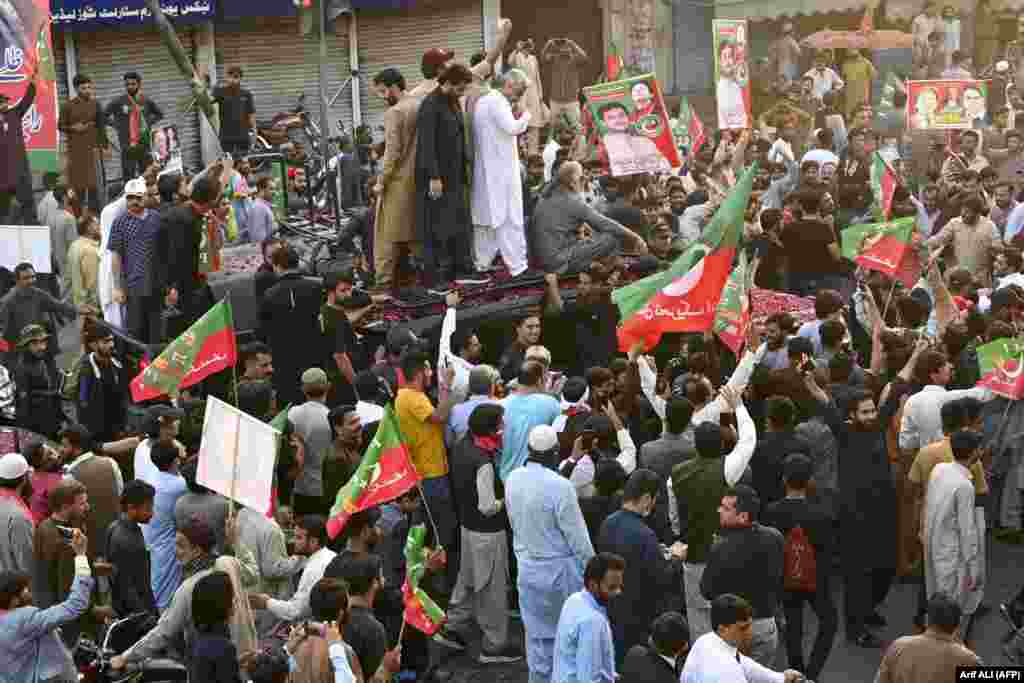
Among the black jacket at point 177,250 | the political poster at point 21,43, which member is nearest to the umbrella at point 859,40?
the political poster at point 21,43

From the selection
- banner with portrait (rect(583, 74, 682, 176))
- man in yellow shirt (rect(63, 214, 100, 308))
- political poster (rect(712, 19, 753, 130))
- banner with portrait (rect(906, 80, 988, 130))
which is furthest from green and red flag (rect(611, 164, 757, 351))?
political poster (rect(712, 19, 753, 130))

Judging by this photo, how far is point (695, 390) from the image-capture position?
1134 cm

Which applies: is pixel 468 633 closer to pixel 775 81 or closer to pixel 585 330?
pixel 585 330

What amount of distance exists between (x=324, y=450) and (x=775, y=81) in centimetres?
1839

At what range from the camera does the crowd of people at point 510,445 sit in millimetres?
9305

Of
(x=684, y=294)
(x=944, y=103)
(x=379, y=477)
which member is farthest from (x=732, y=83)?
(x=379, y=477)

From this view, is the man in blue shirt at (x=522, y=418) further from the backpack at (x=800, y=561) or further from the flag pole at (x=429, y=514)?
the backpack at (x=800, y=561)

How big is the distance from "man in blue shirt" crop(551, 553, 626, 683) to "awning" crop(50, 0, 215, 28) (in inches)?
707

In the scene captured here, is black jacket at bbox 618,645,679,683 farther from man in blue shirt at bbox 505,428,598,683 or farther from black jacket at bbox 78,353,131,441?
black jacket at bbox 78,353,131,441

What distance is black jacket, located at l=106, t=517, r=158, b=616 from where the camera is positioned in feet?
33.8

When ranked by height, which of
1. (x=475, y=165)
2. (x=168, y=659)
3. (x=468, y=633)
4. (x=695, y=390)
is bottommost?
(x=468, y=633)

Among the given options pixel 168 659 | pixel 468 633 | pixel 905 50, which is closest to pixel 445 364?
pixel 468 633

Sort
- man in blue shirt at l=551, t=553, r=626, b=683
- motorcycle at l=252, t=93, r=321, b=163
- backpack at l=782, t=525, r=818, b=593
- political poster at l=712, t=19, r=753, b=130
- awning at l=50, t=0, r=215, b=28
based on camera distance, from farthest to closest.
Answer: awning at l=50, t=0, r=215, b=28 → motorcycle at l=252, t=93, r=321, b=163 → political poster at l=712, t=19, r=753, b=130 → backpack at l=782, t=525, r=818, b=593 → man in blue shirt at l=551, t=553, r=626, b=683

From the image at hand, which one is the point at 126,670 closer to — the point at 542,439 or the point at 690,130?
the point at 542,439
